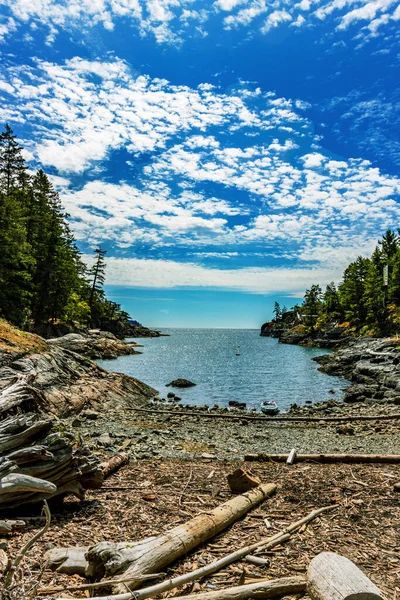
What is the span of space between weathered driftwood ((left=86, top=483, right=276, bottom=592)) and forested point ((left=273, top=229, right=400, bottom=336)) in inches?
2909

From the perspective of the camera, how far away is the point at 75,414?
1662 cm

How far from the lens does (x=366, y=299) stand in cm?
9106

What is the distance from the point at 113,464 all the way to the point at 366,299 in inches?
3675

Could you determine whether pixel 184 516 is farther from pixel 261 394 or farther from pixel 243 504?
pixel 261 394

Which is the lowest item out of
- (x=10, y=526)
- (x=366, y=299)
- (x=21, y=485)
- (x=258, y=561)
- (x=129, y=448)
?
(x=129, y=448)

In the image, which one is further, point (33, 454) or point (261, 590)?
point (33, 454)

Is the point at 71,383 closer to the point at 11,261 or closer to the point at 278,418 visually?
the point at 278,418

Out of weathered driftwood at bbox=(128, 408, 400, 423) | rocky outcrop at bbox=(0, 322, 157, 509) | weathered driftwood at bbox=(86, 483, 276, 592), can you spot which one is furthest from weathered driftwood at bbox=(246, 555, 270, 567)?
weathered driftwood at bbox=(128, 408, 400, 423)

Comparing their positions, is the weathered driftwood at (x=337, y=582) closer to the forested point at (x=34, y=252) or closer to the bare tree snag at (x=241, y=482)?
the bare tree snag at (x=241, y=482)

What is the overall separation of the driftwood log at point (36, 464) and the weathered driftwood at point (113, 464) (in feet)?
4.68

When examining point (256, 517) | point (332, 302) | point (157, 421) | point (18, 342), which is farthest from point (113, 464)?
point (332, 302)

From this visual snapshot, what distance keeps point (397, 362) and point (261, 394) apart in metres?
19.6

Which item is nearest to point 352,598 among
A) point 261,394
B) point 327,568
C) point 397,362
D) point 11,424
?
point 327,568

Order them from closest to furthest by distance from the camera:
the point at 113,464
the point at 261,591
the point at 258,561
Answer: the point at 261,591, the point at 258,561, the point at 113,464
